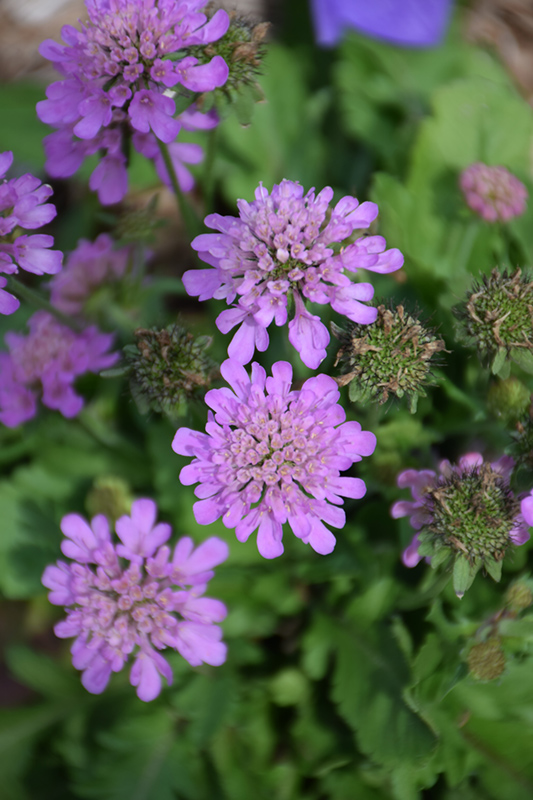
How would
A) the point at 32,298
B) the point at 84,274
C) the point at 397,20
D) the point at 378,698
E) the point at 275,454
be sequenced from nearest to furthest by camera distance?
1. the point at 275,454
2. the point at 32,298
3. the point at 378,698
4. the point at 84,274
5. the point at 397,20

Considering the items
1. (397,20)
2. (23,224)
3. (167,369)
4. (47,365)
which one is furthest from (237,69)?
(397,20)

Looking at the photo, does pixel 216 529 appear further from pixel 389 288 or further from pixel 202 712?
pixel 389 288

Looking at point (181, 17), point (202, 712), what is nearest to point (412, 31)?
point (181, 17)

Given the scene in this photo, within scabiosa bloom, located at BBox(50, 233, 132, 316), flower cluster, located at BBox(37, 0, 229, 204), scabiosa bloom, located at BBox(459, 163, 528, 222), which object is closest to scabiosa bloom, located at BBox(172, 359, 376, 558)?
flower cluster, located at BBox(37, 0, 229, 204)

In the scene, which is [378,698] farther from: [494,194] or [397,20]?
[397,20]

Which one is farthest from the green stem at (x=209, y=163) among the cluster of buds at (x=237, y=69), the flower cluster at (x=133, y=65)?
the flower cluster at (x=133, y=65)

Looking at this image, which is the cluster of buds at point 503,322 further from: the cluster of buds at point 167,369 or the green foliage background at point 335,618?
the cluster of buds at point 167,369

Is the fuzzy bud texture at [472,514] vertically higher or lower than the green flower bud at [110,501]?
higher
